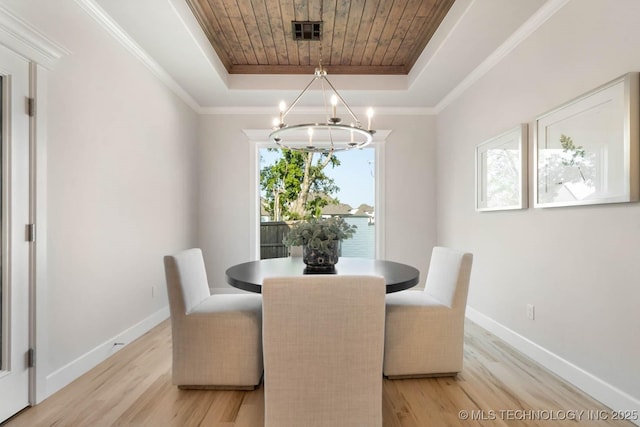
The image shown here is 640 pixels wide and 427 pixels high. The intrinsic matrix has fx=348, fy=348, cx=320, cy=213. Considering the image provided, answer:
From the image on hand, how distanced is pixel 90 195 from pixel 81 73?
81 centimetres

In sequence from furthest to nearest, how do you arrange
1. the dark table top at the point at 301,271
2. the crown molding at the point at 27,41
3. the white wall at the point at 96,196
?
the white wall at the point at 96,196, the dark table top at the point at 301,271, the crown molding at the point at 27,41

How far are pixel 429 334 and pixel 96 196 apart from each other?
246cm

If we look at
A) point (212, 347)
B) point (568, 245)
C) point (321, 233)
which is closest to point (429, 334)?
point (321, 233)

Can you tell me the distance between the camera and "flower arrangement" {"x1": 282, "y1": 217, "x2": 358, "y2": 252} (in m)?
2.27

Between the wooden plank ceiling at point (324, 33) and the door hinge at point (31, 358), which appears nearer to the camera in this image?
the door hinge at point (31, 358)

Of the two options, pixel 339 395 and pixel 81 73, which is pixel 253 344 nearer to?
pixel 339 395

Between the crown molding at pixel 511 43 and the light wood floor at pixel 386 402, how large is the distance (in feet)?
7.96

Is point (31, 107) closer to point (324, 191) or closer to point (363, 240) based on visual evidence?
point (324, 191)

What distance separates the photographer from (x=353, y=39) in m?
3.24

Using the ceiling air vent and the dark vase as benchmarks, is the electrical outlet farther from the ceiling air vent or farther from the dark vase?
the ceiling air vent

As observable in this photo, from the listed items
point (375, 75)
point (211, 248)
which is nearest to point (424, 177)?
point (375, 75)

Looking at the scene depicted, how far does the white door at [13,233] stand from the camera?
179 cm

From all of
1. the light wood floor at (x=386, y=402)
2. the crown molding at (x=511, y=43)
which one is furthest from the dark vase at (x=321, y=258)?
the crown molding at (x=511, y=43)

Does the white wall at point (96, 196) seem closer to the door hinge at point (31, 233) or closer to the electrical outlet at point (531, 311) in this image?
the door hinge at point (31, 233)
